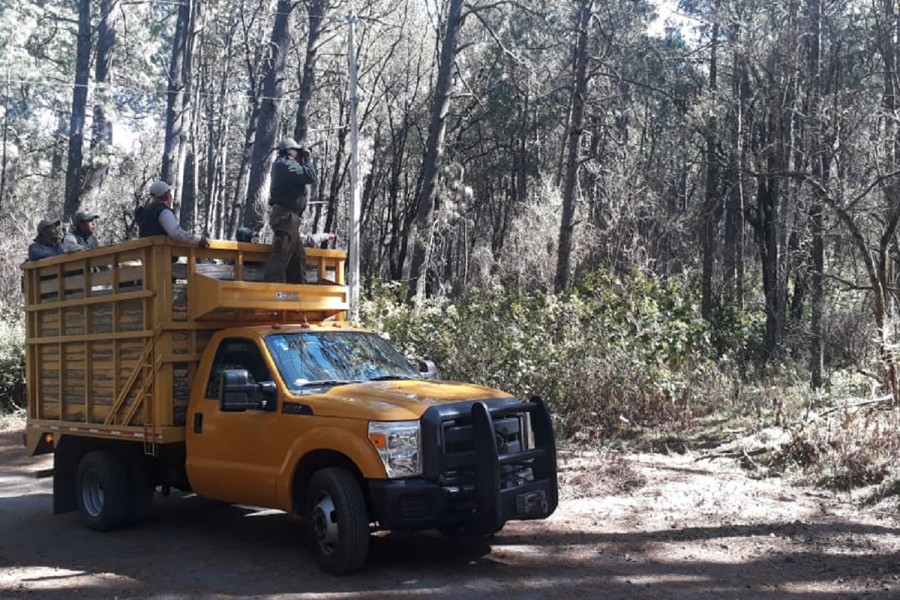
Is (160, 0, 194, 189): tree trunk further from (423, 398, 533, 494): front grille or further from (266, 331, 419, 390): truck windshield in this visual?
(423, 398, 533, 494): front grille

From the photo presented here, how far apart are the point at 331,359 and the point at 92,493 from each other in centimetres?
304

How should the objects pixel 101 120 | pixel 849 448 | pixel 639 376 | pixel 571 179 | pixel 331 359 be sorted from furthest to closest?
pixel 101 120, pixel 571 179, pixel 639 376, pixel 849 448, pixel 331 359

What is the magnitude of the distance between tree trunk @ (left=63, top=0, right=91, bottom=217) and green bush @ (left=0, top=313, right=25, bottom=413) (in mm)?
6922

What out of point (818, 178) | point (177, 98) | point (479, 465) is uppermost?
point (177, 98)

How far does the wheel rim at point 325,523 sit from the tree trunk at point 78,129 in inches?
805

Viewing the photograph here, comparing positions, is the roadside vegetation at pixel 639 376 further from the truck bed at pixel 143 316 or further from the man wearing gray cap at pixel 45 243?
the man wearing gray cap at pixel 45 243

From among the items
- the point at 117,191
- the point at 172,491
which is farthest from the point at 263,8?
the point at 172,491

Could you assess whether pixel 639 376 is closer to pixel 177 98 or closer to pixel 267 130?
pixel 267 130

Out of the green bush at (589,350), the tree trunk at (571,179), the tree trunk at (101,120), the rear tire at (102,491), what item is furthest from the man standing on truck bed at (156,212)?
the tree trunk at (101,120)

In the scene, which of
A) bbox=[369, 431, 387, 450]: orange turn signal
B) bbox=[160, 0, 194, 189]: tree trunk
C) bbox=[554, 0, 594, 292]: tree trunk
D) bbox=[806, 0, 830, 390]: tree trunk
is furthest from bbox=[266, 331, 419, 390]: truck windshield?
bbox=[160, 0, 194, 189]: tree trunk

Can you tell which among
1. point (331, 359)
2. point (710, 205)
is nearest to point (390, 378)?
point (331, 359)

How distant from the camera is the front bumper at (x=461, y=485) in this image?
6.80 meters

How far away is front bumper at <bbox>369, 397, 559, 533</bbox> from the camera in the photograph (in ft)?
22.3

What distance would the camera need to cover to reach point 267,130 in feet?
68.6
